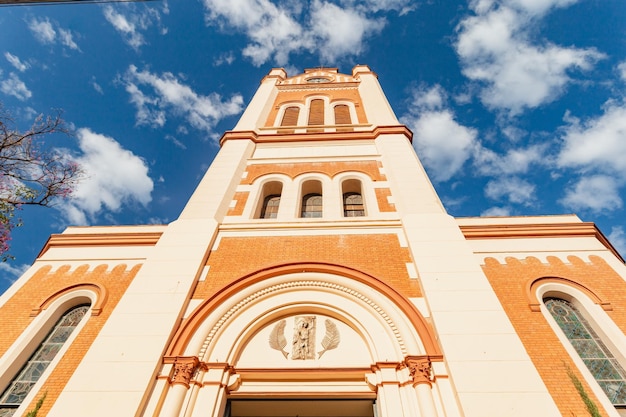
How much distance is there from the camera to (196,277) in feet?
22.6

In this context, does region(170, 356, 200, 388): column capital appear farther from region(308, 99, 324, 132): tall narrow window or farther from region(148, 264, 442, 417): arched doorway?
region(308, 99, 324, 132): tall narrow window

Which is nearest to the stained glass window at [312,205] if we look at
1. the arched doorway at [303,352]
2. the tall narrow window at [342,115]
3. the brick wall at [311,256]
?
the brick wall at [311,256]

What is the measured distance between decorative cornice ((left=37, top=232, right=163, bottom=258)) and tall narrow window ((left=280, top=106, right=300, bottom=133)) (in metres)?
7.99

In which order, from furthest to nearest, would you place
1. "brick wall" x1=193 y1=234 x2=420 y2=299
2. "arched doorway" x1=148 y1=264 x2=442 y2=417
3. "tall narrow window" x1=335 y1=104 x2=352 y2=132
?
"tall narrow window" x1=335 y1=104 x2=352 y2=132, "brick wall" x1=193 y1=234 x2=420 y2=299, "arched doorway" x1=148 y1=264 x2=442 y2=417

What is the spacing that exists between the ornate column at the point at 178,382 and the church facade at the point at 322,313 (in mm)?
33

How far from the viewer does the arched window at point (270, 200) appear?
9.98 metres

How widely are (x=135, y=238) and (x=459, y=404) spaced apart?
8307 millimetres

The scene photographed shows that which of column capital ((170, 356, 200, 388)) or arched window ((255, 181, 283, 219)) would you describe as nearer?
column capital ((170, 356, 200, 388))

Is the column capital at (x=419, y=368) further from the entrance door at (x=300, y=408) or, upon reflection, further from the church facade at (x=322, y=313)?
the entrance door at (x=300, y=408)

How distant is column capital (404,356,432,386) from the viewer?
500 centimetres

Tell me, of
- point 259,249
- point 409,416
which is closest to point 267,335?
point 259,249

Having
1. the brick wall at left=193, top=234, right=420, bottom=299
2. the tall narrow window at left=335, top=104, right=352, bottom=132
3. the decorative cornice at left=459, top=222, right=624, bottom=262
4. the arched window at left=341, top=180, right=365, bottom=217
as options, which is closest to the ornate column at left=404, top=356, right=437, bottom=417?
the brick wall at left=193, top=234, right=420, bottom=299

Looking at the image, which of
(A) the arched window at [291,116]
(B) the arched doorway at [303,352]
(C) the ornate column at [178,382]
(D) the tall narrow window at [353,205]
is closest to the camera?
(C) the ornate column at [178,382]

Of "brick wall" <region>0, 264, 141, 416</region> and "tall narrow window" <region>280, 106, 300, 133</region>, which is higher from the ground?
"tall narrow window" <region>280, 106, 300, 133</region>
